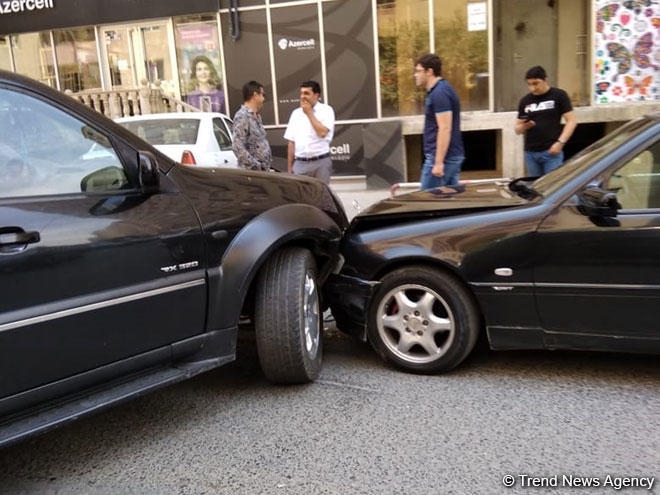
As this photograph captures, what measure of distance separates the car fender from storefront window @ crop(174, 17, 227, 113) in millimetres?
10458

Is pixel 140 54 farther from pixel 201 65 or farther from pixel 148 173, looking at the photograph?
pixel 148 173

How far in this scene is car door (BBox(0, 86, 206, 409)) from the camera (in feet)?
8.61

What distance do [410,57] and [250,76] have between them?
3290 mm

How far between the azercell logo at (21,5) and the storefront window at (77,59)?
694mm

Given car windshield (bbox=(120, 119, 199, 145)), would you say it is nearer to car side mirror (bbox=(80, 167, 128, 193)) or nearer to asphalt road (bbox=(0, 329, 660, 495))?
asphalt road (bbox=(0, 329, 660, 495))

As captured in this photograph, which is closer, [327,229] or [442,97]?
[327,229]

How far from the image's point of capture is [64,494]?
2861 millimetres

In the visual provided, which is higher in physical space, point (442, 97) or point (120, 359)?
point (442, 97)

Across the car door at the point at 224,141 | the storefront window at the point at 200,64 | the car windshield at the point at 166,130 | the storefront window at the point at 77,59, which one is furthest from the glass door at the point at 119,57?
the car windshield at the point at 166,130

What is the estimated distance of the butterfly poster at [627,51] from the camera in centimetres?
1118

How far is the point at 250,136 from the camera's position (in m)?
6.65

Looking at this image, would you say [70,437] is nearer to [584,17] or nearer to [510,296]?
[510,296]

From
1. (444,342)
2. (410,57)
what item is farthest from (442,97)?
(410,57)

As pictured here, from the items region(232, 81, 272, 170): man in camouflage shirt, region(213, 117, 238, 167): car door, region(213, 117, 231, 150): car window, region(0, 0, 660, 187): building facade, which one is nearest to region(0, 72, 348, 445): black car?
region(232, 81, 272, 170): man in camouflage shirt
